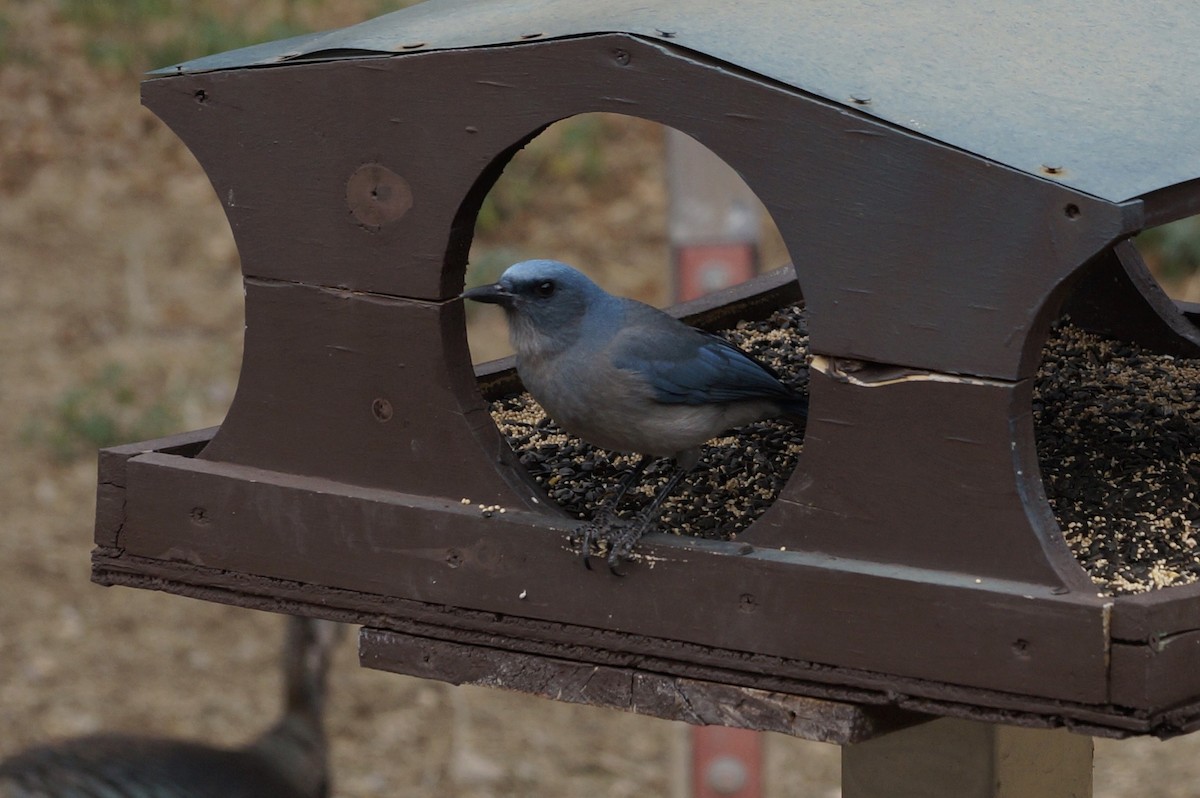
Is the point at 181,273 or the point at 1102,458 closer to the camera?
the point at 1102,458

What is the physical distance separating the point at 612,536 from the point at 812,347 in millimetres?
428

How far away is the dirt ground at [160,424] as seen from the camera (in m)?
6.44

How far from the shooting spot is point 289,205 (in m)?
2.89

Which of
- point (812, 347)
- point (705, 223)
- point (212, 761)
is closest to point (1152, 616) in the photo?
point (812, 347)

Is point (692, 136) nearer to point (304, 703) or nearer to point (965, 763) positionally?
point (965, 763)

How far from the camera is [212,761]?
16.2 feet

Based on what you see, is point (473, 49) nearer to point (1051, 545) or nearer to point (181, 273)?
point (1051, 545)

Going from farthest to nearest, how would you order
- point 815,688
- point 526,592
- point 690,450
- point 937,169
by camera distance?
1. point 690,450
2. point 526,592
3. point 815,688
4. point 937,169

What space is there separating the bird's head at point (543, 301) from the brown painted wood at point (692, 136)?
13 cm

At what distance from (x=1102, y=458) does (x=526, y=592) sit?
1.08 meters

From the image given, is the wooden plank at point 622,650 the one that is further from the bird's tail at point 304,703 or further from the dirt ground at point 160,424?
the dirt ground at point 160,424

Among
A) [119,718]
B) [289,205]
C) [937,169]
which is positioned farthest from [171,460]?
[119,718]

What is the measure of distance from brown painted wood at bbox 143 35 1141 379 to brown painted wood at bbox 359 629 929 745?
0.47 metres

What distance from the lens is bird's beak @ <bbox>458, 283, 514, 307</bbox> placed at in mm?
2793
